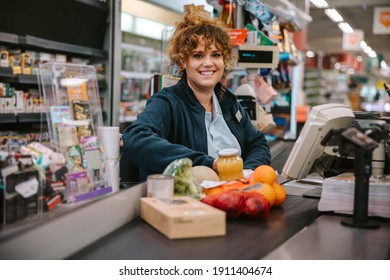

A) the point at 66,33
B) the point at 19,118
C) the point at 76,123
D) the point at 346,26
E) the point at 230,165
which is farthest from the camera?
the point at 346,26

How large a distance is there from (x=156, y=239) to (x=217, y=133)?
124cm

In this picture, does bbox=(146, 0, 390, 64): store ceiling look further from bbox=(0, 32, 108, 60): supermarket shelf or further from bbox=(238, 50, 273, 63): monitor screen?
bbox=(238, 50, 273, 63): monitor screen

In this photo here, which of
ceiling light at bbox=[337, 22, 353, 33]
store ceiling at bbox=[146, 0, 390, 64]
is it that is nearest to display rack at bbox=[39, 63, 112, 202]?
store ceiling at bbox=[146, 0, 390, 64]

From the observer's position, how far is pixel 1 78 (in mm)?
4246

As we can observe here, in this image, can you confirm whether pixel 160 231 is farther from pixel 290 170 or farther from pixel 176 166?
pixel 290 170

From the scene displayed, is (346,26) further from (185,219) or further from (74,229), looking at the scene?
(74,229)

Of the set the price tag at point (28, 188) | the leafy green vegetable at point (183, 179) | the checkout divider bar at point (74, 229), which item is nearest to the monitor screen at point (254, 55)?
the leafy green vegetable at point (183, 179)

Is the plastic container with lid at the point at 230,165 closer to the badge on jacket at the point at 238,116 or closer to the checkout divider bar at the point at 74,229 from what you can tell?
the checkout divider bar at the point at 74,229

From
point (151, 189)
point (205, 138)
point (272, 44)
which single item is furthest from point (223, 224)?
point (272, 44)

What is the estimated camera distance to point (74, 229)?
56.4 inches

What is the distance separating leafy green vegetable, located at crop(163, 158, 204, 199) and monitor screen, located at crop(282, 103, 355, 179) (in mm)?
519

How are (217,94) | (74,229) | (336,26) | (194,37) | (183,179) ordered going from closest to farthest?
(74,229) → (183,179) → (194,37) → (217,94) → (336,26)

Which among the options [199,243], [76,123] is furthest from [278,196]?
[76,123]

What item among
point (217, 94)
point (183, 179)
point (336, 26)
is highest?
point (336, 26)
